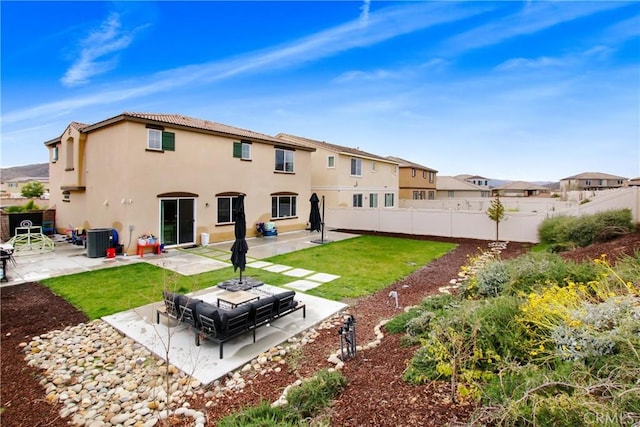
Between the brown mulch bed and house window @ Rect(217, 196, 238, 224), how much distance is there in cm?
897

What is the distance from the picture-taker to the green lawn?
8156 millimetres

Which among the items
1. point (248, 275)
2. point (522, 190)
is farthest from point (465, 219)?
point (522, 190)

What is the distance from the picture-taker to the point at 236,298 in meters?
6.68

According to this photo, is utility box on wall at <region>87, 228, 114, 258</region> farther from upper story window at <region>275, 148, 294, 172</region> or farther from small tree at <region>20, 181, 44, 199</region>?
small tree at <region>20, 181, 44, 199</region>

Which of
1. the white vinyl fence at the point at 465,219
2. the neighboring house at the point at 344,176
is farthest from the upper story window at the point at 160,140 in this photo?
the white vinyl fence at the point at 465,219

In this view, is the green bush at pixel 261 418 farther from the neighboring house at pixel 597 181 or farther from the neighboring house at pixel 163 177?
the neighboring house at pixel 597 181

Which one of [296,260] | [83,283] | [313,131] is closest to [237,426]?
[83,283]

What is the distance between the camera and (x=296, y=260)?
12.9 meters

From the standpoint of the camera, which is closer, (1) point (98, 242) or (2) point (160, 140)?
(1) point (98, 242)

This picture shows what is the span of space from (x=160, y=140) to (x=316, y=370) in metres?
13.4

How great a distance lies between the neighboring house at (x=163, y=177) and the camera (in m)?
13.8

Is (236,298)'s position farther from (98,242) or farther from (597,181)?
(597,181)

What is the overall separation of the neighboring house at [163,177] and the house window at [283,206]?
84mm

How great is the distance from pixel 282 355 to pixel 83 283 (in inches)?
298
